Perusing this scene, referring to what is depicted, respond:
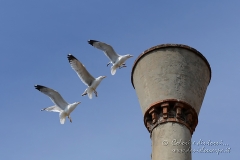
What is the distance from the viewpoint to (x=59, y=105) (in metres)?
16.5

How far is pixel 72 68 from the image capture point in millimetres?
16719

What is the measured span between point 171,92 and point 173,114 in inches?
18.6

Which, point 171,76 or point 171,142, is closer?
point 171,142

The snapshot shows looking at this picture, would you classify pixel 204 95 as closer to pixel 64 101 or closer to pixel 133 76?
pixel 133 76

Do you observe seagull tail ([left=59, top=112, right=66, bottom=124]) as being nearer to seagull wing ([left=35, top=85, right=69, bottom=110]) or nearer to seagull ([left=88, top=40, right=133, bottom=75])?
seagull wing ([left=35, top=85, right=69, bottom=110])

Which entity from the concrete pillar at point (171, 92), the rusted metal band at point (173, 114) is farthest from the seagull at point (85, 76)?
the rusted metal band at point (173, 114)

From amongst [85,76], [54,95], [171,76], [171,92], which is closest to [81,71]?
[85,76]

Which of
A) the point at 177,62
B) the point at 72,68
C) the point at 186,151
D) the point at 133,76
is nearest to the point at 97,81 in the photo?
the point at 72,68

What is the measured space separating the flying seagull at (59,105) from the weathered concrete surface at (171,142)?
3.55m

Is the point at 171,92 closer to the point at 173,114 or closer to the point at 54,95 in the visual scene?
the point at 173,114

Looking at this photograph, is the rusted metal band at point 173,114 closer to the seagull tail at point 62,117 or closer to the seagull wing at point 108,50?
the seagull tail at point 62,117

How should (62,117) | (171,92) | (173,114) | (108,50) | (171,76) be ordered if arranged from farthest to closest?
(108,50) < (62,117) < (171,76) < (171,92) < (173,114)

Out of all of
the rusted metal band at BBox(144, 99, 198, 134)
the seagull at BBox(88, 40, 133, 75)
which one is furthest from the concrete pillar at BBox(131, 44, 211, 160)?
the seagull at BBox(88, 40, 133, 75)

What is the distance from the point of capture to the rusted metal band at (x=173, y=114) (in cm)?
1349
